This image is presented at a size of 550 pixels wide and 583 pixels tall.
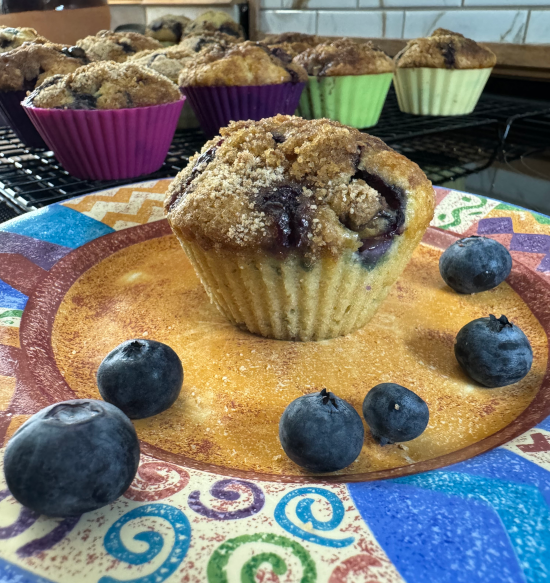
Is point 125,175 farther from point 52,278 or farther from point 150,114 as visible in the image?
point 52,278

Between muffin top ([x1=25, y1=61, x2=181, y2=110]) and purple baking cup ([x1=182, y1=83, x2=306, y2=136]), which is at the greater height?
muffin top ([x1=25, y1=61, x2=181, y2=110])

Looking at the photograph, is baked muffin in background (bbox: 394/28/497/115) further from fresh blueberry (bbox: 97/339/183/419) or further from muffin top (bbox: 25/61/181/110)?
fresh blueberry (bbox: 97/339/183/419)

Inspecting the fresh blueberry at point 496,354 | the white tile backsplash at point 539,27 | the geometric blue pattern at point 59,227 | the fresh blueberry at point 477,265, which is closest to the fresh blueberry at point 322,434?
the fresh blueberry at point 496,354

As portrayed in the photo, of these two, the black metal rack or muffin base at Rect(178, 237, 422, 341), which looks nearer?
muffin base at Rect(178, 237, 422, 341)

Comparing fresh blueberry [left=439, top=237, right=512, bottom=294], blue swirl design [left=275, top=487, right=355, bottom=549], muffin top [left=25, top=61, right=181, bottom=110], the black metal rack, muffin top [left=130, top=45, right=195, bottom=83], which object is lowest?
the black metal rack

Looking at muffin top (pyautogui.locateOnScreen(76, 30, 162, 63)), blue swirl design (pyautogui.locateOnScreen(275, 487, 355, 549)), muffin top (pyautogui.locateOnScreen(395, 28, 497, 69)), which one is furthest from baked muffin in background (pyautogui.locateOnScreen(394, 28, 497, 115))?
blue swirl design (pyautogui.locateOnScreen(275, 487, 355, 549))

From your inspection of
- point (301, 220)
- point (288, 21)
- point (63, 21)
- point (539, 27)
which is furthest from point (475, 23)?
A: point (63, 21)

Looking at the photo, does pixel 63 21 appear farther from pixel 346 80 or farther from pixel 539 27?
pixel 539 27

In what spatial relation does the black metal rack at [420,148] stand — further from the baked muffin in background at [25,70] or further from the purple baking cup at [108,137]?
the baked muffin in background at [25,70]
